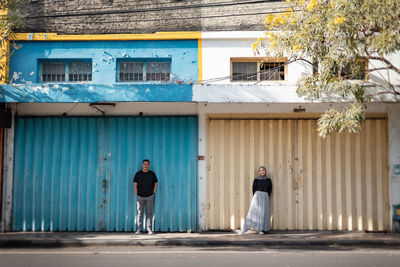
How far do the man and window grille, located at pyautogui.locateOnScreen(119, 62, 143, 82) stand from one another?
2.20m

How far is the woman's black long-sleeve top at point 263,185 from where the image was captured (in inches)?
405

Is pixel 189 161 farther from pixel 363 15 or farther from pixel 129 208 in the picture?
pixel 363 15

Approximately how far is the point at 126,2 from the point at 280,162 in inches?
224

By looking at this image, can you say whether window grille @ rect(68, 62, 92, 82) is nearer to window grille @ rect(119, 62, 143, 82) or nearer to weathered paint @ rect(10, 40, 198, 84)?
weathered paint @ rect(10, 40, 198, 84)

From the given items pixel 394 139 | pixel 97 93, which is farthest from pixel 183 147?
pixel 394 139

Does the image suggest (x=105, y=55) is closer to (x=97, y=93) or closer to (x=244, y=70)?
(x=97, y=93)


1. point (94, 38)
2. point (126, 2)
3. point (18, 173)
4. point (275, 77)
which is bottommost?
point (18, 173)

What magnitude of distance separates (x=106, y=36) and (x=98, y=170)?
133 inches

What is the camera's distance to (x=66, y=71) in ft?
36.3

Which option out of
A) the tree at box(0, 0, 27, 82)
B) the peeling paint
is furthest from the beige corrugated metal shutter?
the tree at box(0, 0, 27, 82)

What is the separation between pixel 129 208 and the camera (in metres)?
10.8

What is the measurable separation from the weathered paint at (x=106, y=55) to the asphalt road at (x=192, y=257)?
432 cm

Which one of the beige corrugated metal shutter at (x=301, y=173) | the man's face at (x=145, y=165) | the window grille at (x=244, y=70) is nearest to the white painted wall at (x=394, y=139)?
the beige corrugated metal shutter at (x=301, y=173)

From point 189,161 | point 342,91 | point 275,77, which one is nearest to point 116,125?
point 189,161
